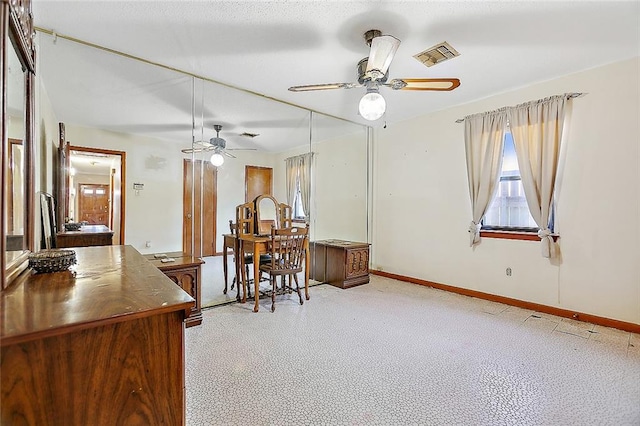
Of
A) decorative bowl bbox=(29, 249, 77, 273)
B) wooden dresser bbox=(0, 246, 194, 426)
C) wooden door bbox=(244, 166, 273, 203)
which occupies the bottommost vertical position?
wooden dresser bbox=(0, 246, 194, 426)

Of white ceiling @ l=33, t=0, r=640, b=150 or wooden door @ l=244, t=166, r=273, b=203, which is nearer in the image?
white ceiling @ l=33, t=0, r=640, b=150

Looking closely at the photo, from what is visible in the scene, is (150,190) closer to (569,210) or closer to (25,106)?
(25,106)

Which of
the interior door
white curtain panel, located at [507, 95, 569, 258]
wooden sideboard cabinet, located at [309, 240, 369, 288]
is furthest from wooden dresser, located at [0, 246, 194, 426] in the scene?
white curtain panel, located at [507, 95, 569, 258]

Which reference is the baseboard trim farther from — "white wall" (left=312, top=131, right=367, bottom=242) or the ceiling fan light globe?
the ceiling fan light globe

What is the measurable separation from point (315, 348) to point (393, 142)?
3538 mm

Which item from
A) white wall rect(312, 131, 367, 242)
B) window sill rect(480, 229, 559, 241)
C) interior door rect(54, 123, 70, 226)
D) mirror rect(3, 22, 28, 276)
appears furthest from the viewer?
white wall rect(312, 131, 367, 242)

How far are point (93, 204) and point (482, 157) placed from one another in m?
4.77

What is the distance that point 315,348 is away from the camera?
2432 mm

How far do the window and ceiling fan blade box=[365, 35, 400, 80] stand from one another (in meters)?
2.16

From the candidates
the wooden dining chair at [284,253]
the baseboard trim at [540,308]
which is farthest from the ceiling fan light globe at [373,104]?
the baseboard trim at [540,308]

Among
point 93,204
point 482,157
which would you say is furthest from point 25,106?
point 482,157

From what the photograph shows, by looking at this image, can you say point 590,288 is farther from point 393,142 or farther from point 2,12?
point 2,12

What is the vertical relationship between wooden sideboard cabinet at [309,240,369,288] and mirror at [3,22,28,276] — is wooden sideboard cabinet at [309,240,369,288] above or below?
below

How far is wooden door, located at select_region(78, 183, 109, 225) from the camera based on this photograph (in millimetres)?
3598
